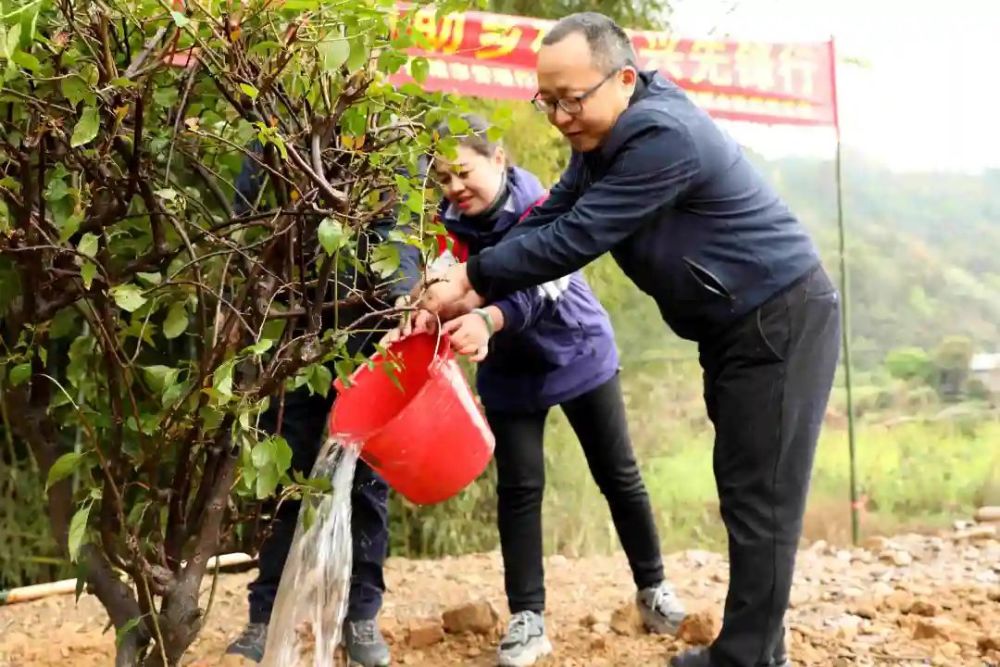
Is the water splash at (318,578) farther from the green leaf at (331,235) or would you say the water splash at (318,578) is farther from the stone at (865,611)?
the stone at (865,611)

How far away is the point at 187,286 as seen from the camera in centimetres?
167

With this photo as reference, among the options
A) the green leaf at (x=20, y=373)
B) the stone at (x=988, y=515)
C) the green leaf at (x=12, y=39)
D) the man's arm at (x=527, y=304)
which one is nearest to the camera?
the green leaf at (x=12, y=39)

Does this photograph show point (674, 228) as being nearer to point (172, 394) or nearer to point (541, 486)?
point (541, 486)

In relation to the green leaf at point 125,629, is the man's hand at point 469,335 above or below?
above

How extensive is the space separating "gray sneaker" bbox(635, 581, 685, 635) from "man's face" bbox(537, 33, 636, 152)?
3.91 feet

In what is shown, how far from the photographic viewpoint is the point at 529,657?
8.14 ft

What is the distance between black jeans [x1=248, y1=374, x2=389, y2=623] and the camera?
245cm

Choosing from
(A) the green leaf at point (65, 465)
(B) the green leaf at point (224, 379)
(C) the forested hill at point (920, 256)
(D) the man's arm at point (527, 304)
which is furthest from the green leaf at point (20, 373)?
(C) the forested hill at point (920, 256)

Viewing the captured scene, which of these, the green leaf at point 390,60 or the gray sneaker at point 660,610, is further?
the gray sneaker at point 660,610

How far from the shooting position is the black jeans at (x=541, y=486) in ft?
8.28

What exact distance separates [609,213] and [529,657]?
3.59ft

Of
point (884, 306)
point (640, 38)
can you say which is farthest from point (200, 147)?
point (884, 306)

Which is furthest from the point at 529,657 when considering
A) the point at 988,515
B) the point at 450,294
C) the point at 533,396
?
the point at 988,515

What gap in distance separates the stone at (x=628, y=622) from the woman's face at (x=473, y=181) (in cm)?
107
